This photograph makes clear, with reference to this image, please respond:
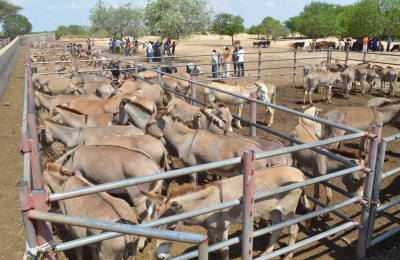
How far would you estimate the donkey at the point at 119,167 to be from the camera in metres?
4.57

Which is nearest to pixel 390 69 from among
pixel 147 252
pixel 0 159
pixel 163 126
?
pixel 163 126

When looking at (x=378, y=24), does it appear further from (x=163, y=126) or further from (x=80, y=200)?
(x=80, y=200)

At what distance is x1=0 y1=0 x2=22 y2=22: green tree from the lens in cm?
7612

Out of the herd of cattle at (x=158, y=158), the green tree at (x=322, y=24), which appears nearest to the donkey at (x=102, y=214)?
the herd of cattle at (x=158, y=158)

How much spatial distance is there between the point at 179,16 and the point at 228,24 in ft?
124

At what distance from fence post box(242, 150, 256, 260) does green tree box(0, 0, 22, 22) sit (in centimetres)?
9092

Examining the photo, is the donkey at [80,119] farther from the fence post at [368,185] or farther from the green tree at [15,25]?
the green tree at [15,25]

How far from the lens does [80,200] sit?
151 inches

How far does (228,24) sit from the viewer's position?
204 feet

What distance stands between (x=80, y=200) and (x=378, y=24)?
144ft

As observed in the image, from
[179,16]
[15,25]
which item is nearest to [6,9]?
[15,25]

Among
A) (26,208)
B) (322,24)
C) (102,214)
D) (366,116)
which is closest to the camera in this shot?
(26,208)

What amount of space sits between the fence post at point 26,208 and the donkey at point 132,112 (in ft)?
17.3

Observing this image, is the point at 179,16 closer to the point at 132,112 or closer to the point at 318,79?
the point at 318,79
